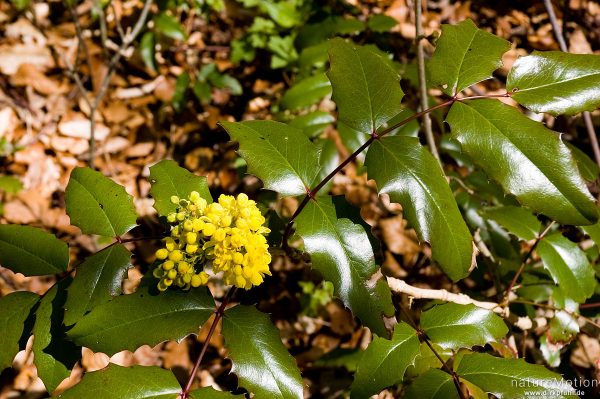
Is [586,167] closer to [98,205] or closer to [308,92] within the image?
[308,92]

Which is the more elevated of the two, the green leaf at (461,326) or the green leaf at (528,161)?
the green leaf at (528,161)

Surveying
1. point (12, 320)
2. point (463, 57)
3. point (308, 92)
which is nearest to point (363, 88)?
point (463, 57)

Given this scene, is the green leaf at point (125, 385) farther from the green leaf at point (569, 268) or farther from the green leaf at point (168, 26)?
the green leaf at point (168, 26)

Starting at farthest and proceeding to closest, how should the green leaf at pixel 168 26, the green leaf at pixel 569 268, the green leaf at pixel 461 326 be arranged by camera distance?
the green leaf at pixel 168 26 < the green leaf at pixel 569 268 < the green leaf at pixel 461 326

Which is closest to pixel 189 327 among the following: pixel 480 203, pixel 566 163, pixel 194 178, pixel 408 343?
pixel 194 178

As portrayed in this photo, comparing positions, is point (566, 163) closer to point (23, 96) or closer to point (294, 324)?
point (294, 324)

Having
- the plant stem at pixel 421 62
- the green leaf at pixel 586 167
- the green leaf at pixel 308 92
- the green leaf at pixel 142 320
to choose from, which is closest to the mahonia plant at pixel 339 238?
the green leaf at pixel 142 320

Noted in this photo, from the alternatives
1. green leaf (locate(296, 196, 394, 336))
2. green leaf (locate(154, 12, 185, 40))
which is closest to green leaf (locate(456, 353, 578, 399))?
green leaf (locate(296, 196, 394, 336))

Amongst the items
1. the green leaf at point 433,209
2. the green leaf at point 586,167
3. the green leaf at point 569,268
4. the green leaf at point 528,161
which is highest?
the green leaf at point 528,161
